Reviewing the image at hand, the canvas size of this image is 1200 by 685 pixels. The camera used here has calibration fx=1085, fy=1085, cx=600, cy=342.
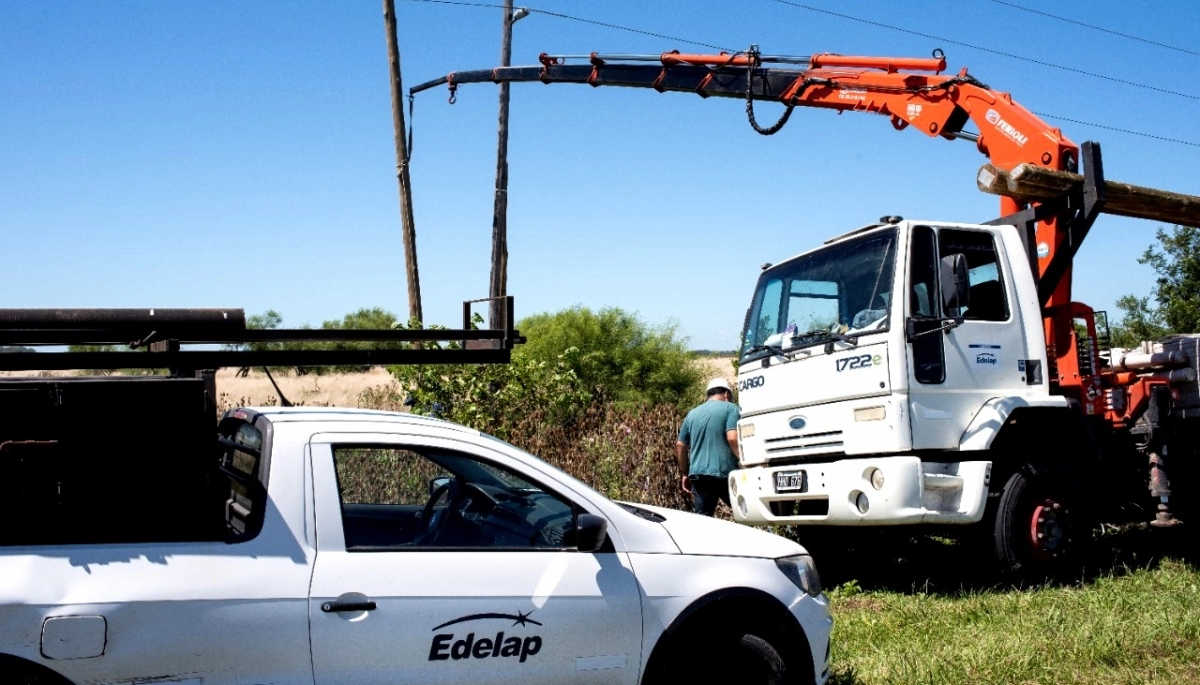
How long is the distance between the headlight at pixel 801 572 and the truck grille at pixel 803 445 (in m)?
3.23

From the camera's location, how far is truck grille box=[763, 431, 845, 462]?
331 inches

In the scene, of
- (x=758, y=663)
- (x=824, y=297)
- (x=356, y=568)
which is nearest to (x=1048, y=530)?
(x=824, y=297)

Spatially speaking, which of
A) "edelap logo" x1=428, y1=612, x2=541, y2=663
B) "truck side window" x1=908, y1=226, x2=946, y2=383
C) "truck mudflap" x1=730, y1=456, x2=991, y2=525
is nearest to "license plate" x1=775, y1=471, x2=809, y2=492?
"truck mudflap" x1=730, y1=456, x2=991, y2=525

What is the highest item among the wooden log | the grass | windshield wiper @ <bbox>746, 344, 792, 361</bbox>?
the wooden log

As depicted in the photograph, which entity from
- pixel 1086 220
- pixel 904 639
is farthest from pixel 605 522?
pixel 1086 220

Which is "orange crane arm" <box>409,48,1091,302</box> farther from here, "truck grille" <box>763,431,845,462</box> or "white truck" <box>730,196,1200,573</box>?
"truck grille" <box>763,431,845,462</box>

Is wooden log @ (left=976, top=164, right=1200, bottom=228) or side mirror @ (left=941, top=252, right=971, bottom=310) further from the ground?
wooden log @ (left=976, top=164, right=1200, bottom=228)

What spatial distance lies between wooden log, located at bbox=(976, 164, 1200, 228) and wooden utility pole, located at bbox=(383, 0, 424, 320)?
9.13 meters

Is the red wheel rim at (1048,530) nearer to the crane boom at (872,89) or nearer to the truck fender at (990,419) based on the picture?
the truck fender at (990,419)

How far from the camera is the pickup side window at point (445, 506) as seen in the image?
4.62m

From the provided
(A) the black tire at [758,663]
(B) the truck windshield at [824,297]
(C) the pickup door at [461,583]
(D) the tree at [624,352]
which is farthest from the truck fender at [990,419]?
(D) the tree at [624,352]

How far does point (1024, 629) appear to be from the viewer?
23.0 feet

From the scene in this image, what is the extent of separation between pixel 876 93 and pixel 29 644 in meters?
9.51

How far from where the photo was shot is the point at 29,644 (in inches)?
146
